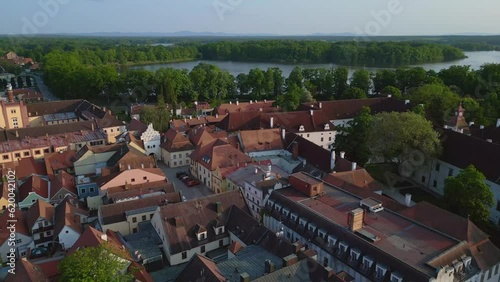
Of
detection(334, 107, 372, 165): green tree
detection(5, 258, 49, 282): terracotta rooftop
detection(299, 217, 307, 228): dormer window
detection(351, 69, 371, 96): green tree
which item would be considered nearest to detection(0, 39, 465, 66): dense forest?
detection(351, 69, 371, 96): green tree

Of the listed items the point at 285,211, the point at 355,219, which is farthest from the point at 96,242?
the point at 355,219

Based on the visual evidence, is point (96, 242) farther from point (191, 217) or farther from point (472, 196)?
point (472, 196)

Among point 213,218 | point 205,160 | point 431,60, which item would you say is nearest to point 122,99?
point 205,160

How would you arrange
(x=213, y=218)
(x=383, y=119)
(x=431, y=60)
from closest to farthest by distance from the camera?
(x=213, y=218) → (x=383, y=119) → (x=431, y=60)

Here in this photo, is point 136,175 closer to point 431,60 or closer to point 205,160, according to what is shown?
point 205,160

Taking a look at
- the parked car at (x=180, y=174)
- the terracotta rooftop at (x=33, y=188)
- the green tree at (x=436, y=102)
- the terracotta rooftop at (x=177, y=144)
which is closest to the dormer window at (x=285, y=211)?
the parked car at (x=180, y=174)

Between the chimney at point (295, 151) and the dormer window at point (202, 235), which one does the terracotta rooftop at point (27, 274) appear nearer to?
the dormer window at point (202, 235)
